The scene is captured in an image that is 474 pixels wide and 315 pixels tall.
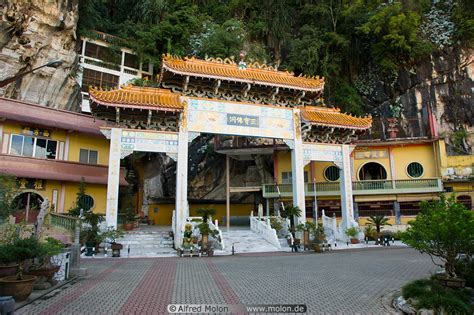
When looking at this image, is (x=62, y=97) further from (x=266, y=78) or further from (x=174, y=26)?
(x=266, y=78)

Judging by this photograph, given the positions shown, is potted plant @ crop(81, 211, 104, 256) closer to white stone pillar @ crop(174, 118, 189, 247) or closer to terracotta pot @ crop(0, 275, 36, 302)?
white stone pillar @ crop(174, 118, 189, 247)

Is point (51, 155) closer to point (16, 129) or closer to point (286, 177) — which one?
point (16, 129)

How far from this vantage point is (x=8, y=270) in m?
7.96

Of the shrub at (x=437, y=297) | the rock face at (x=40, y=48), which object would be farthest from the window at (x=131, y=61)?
the shrub at (x=437, y=297)

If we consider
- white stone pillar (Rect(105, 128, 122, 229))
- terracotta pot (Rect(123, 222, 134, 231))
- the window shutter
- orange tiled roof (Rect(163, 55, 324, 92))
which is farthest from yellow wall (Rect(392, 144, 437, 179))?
the window shutter

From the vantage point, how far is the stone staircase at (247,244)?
735 inches

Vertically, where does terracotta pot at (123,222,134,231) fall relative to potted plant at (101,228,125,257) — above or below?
above

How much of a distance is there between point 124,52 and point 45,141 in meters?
15.8

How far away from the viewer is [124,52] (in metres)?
35.4

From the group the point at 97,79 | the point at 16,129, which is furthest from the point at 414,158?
the point at 97,79

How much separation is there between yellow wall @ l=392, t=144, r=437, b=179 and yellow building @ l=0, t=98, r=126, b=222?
2177 cm

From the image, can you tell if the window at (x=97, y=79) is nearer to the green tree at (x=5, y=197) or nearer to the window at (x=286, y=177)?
the window at (x=286, y=177)

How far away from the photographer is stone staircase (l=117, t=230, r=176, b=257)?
1686 centimetres

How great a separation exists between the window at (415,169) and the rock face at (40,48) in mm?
28334
